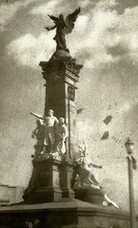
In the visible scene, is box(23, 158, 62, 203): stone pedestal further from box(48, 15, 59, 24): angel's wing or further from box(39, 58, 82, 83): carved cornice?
box(48, 15, 59, 24): angel's wing

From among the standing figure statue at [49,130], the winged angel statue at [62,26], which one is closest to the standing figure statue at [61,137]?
the standing figure statue at [49,130]

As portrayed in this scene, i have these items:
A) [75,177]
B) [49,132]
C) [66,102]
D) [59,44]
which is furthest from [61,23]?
[75,177]

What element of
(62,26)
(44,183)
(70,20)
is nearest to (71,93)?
(62,26)

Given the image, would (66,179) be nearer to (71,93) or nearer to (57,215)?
(57,215)

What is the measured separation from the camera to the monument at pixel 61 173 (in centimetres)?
1600

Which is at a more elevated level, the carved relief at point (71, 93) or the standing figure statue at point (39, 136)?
the carved relief at point (71, 93)

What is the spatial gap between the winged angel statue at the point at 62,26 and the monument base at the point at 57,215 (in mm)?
9365

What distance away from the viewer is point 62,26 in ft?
73.1

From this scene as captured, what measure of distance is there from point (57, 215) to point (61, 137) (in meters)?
4.55

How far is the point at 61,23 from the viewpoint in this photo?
22.2m

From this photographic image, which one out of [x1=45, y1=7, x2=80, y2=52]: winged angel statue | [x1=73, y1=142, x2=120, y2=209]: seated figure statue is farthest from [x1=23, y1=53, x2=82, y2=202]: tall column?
[x1=45, y1=7, x2=80, y2=52]: winged angel statue

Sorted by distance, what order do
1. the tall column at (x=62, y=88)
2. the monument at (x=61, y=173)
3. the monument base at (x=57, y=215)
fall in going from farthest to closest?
the tall column at (x=62, y=88) → the monument at (x=61, y=173) → the monument base at (x=57, y=215)

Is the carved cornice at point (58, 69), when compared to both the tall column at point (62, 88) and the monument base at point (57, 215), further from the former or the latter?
the monument base at point (57, 215)

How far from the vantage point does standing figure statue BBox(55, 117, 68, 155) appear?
1925cm
